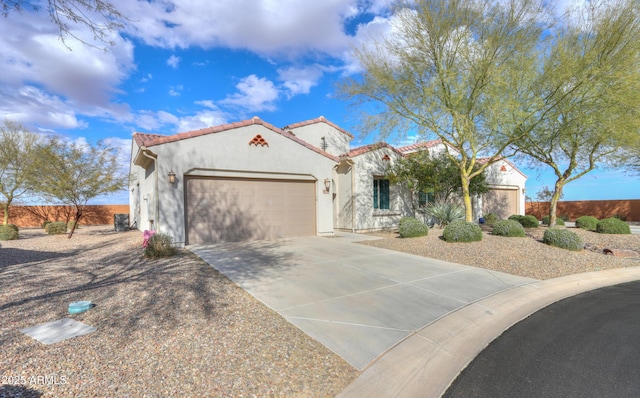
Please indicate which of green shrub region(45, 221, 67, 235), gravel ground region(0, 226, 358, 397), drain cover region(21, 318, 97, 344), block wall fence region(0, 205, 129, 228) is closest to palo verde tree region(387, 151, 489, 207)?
gravel ground region(0, 226, 358, 397)

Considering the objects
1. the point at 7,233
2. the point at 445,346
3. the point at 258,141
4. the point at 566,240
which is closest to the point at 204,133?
the point at 258,141

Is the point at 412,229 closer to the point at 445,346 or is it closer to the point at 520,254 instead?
the point at 520,254

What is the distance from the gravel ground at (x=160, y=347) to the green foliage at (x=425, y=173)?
11564mm

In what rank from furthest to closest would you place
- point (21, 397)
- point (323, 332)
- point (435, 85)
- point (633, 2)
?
point (435, 85) → point (633, 2) → point (323, 332) → point (21, 397)

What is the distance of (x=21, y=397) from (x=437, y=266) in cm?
768

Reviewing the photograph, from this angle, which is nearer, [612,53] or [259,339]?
[259,339]

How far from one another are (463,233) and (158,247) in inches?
361

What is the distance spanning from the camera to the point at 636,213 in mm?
23844

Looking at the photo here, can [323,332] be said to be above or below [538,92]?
below

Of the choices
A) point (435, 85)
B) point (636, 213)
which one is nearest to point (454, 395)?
point (435, 85)

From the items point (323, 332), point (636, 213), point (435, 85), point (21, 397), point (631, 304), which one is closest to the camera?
point (21, 397)

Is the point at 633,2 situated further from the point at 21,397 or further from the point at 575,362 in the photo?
the point at 21,397

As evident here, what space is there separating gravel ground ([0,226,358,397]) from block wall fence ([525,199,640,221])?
29.1 meters

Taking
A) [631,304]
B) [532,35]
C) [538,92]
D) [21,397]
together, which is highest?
[532,35]
